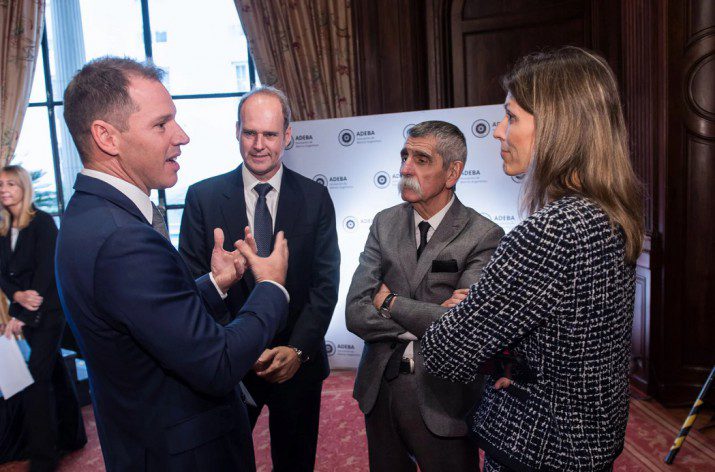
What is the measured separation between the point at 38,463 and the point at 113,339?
2681 mm

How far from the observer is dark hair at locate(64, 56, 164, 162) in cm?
132

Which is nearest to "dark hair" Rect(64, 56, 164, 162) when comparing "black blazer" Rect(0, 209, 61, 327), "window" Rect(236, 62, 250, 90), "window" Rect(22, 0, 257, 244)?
"black blazer" Rect(0, 209, 61, 327)

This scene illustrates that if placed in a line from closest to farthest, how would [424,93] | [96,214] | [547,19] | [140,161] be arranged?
[96,214] → [140,161] → [547,19] → [424,93]

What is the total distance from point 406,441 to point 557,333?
955mm

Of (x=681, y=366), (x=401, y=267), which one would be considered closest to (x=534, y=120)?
(x=401, y=267)

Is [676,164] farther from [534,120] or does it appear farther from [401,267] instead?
[534,120]

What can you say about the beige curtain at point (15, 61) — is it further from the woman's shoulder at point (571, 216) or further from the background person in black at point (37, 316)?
the woman's shoulder at point (571, 216)

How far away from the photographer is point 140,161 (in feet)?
4.52

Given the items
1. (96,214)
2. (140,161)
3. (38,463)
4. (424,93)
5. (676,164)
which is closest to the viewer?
(96,214)

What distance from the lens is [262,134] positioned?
2295 mm

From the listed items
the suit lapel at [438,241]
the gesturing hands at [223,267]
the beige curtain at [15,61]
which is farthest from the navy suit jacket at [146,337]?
the beige curtain at [15,61]

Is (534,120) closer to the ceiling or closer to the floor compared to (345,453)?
closer to the ceiling

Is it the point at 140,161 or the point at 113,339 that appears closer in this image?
the point at 113,339

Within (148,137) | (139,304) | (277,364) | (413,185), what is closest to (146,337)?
(139,304)
